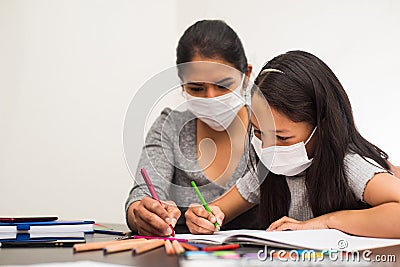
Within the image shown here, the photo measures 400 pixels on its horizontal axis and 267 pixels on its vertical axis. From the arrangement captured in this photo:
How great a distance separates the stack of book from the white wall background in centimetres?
96

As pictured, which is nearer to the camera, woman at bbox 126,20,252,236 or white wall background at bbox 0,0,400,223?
woman at bbox 126,20,252,236

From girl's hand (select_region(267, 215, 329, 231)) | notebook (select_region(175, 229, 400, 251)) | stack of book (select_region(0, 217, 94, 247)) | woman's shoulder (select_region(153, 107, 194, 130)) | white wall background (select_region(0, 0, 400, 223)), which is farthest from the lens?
white wall background (select_region(0, 0, 400, 223))

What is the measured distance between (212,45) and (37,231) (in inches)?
26.8

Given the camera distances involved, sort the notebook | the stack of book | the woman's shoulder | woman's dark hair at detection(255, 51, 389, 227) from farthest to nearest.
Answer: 1. the woman's shoulder
2. woman's dark hair at detection(255, 51, 389, 227)
3. the stack of book
4. the notebook

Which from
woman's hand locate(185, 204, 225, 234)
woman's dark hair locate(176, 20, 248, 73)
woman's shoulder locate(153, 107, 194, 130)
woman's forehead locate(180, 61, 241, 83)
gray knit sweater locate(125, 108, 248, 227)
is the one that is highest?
woman's dark hair locate(176, 20, 248, 73)

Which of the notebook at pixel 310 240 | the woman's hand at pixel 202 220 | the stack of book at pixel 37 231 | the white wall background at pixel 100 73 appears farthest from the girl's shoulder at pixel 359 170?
the white wall background at pixel 100 73

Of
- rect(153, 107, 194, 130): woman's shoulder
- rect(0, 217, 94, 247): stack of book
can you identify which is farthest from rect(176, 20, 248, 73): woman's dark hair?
rect(0, 217, 94, 247): stack of book

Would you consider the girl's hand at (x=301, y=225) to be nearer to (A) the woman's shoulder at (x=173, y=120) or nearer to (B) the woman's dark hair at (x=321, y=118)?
(B) the woman's dark hair at (x=321, y=118)

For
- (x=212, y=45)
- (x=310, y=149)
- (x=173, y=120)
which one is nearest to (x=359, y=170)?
(x=310, y=149)

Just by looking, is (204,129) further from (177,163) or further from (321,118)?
(321,118)

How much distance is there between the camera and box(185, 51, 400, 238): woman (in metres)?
1.04

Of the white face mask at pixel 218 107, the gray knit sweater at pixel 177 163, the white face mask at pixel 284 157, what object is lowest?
the white face mask at pixel 284 157

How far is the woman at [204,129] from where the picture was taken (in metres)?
1.34

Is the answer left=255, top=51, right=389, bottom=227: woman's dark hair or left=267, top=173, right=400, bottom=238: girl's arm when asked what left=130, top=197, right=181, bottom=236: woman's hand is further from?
left=255, top=51, right=389, bottom=227: woman's dark hair
